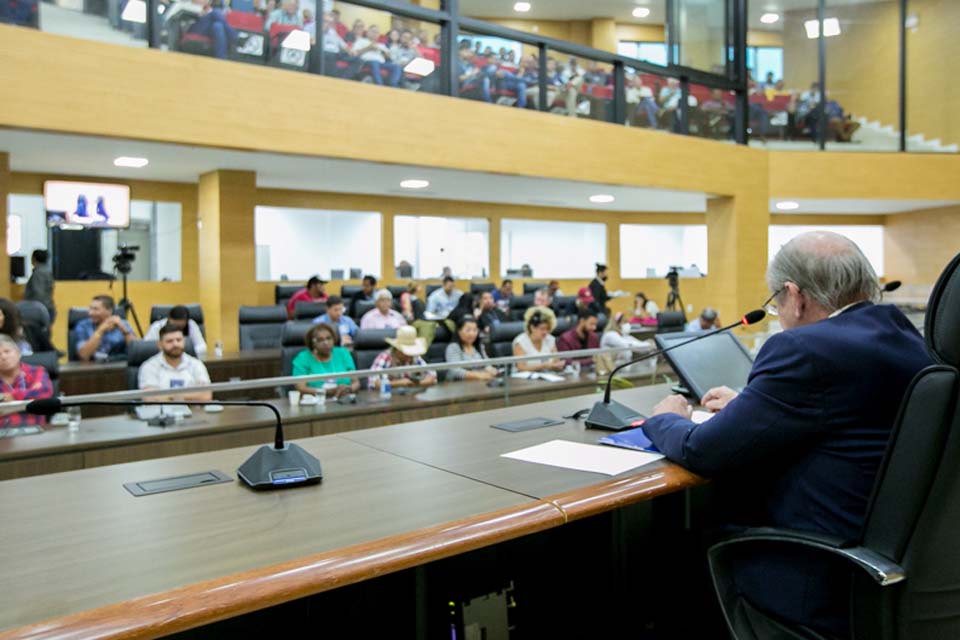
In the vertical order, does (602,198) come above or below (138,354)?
above

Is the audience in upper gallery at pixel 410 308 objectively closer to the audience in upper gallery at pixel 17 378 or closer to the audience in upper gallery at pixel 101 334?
the audience in upper gallery at pixel 101 334

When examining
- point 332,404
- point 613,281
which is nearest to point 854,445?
point 332,404

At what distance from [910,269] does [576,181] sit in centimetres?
788

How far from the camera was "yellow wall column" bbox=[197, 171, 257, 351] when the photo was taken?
8055 millimetres

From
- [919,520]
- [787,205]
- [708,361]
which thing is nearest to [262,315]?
[708,361]

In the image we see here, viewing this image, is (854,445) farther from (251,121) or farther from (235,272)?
(235,272)

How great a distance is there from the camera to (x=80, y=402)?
6.59ft

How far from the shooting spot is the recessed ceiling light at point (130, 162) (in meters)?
7.30

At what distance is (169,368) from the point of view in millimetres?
4184

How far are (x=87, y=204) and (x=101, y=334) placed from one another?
2943 mm

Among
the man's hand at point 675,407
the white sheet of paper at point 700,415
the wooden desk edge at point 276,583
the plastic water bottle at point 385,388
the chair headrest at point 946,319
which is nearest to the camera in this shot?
the wooden desk edge at point 276,583

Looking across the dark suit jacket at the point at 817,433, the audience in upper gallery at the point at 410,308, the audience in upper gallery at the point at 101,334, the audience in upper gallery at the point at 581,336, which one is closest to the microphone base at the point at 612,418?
the dark suit jacket at the point at 817,433

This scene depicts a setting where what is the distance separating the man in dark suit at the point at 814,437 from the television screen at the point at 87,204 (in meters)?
7.91

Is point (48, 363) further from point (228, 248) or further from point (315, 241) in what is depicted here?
point (315, 241)
